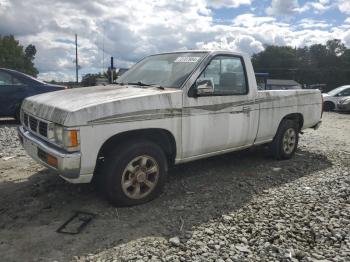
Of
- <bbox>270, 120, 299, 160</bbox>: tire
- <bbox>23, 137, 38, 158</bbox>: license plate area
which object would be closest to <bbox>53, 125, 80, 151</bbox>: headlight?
<bbox>23, 137, 38, 158</bbox>: license plate area

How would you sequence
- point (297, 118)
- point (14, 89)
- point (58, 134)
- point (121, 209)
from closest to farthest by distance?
point (58, 134), point (121, 209), point (297, 118), point (14, 89)

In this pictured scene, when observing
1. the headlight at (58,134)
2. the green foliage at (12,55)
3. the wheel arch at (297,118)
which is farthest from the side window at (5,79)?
the green foliage at (12,55)

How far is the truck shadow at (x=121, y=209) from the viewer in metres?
3.61

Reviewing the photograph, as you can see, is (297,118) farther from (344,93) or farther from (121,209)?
(344,93)

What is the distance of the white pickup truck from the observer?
3.92 metres

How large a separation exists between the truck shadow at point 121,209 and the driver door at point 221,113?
0.56 meters

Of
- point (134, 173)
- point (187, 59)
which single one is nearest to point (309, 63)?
point (187, 59)

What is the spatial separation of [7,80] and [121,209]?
751 centimetres

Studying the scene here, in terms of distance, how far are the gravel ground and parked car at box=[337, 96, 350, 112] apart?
44.8 feet

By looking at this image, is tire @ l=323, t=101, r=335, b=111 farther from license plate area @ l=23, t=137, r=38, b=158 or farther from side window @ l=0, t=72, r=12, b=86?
license plate area @ l=23, t=137, r=38, b=158

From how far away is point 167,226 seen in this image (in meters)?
3.96

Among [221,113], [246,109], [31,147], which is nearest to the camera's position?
[31,147]

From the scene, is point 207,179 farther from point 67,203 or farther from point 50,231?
point 50,231

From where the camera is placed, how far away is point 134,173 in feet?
14.3
